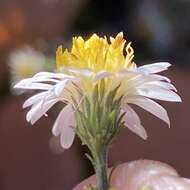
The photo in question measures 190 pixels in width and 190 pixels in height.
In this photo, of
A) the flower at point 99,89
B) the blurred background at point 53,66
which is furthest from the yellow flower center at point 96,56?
the blurred background at point 53,66

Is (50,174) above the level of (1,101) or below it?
below

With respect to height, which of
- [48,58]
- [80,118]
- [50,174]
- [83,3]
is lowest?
[50,174]

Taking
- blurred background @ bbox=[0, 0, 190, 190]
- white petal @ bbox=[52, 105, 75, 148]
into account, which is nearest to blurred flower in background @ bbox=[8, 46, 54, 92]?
blurred background @ bbox=[0, 0, 190, 190]

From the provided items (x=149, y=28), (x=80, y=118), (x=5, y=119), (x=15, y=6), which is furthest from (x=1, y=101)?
(x=80, y=118)

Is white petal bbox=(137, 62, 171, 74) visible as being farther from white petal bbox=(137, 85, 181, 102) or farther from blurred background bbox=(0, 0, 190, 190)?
blurred background bbox=(0, 0, 190, 190)

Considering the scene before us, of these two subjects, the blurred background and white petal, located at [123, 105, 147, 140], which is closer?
white petal, located at [123, 105, 147, 140]

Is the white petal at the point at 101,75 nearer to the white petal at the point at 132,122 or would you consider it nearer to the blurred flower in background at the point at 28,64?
the white petal at the point at 132,122

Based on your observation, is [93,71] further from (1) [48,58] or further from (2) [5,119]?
(2) [5,119]

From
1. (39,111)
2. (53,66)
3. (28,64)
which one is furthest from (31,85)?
(28,64)
